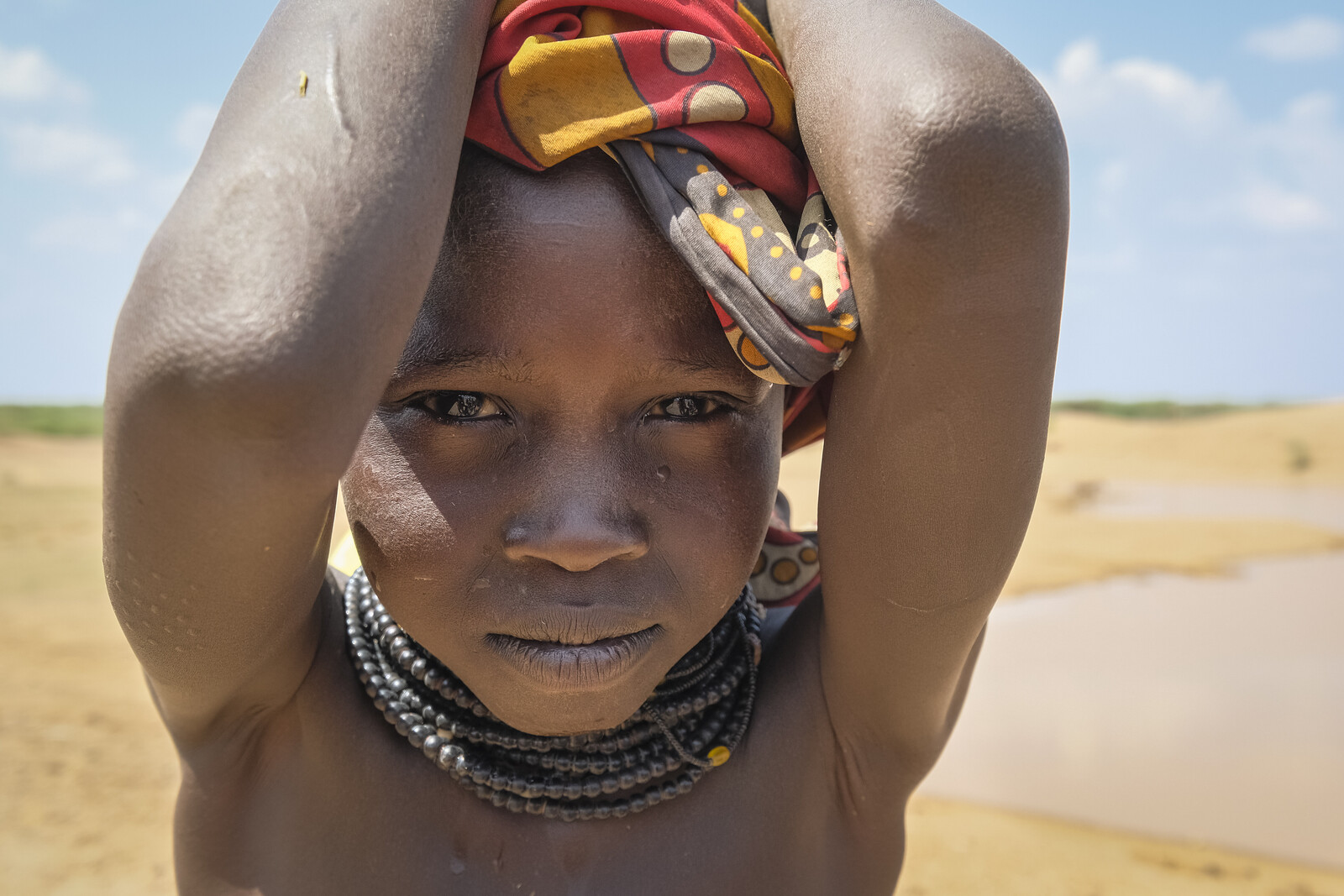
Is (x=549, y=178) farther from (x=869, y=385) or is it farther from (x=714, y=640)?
(x=714, y=640)

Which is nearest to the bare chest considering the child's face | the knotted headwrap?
the child's face

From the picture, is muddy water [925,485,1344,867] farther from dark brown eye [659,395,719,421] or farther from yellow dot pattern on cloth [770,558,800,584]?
dark brown eye [659,395,719,421]

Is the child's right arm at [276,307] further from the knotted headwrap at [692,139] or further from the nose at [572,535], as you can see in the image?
the nose at [572,535]

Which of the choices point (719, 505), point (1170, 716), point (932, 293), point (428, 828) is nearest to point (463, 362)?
point (719, 505)

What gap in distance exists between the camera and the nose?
100 cm

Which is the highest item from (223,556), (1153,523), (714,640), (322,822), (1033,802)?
(223,556)

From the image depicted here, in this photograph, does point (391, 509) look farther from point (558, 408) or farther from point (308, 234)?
point (308, 234)

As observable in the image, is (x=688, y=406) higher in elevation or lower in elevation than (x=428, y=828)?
higher

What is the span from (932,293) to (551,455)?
0.40 m

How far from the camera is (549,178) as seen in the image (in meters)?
1.03

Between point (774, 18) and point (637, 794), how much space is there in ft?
3.12

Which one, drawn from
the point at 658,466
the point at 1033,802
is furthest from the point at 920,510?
the point at 1033,802

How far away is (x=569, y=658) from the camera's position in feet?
3.46

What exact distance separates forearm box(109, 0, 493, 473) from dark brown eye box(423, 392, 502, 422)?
20 cm
